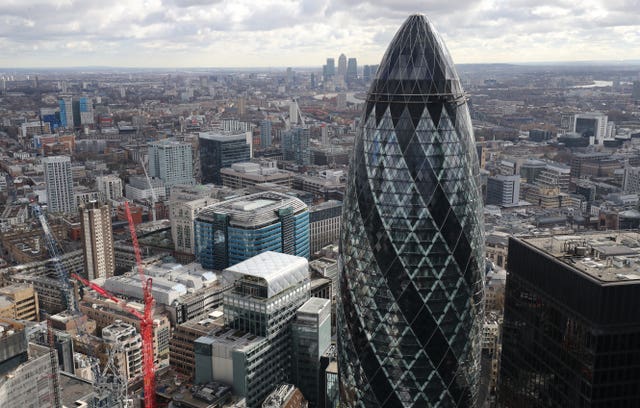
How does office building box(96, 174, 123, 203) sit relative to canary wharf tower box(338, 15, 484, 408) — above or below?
below

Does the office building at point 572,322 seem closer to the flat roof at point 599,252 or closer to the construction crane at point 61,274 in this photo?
the flat roof at point 599,252

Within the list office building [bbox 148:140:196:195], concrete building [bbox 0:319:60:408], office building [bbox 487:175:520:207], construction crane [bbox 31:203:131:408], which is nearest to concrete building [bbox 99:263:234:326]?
construction crane [bbox 31:203:131:408]

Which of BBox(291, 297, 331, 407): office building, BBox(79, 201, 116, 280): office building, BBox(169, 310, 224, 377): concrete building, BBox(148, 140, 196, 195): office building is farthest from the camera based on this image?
BBox(148, 140, 196, 195): office building

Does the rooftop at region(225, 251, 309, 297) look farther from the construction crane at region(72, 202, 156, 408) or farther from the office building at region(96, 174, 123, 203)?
the office building at region(96, 174, 123, 203)

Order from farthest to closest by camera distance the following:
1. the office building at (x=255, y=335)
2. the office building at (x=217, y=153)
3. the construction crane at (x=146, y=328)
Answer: the office building at (x=217, y=153) < the construction crane at (x=146, y=328) < the office building at (x=255, y=335)

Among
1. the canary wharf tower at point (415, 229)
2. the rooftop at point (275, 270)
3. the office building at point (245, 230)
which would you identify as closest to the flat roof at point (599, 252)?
the canary wharf tower at point (415, 229)

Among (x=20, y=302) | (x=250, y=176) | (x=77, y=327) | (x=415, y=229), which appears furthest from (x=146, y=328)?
(x=250, y=176)

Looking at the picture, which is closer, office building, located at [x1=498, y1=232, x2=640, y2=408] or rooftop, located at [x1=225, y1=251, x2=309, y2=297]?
office building, located at [x1=498, y1=232, x2=640, y2=408]
